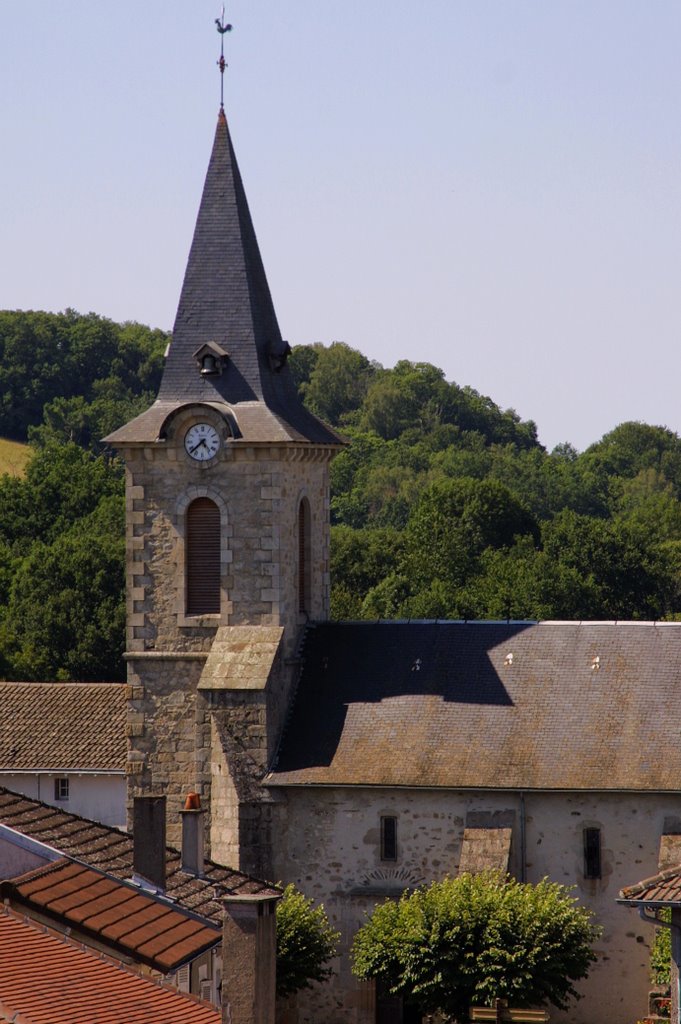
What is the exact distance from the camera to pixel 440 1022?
34.0m

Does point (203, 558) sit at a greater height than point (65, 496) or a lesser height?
lesser

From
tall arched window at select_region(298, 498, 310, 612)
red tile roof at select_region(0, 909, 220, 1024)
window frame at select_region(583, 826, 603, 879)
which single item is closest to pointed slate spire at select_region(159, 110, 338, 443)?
tall arched window at select_region(298, 498, 310, 612)

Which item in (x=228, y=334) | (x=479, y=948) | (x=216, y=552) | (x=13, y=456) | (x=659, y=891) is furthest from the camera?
(x=13, y=456)

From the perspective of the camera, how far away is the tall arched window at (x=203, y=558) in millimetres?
37000

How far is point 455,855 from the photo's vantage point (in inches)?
1385

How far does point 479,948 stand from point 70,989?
14.0m

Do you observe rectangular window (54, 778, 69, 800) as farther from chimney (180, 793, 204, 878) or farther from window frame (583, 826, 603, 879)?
chimney (180, 793, 204, 878)

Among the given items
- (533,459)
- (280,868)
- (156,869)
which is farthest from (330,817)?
(533,459)

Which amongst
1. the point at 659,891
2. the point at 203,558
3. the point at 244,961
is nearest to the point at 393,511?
the point at 203,558

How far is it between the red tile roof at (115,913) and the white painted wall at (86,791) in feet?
74.6

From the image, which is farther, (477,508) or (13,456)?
(13,456)

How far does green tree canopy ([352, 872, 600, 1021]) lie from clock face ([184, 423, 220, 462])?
8200 mm

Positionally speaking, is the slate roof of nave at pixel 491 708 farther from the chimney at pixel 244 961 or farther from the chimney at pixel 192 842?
the chimney at pixel 244 961

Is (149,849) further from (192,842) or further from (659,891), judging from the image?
(659,891)
